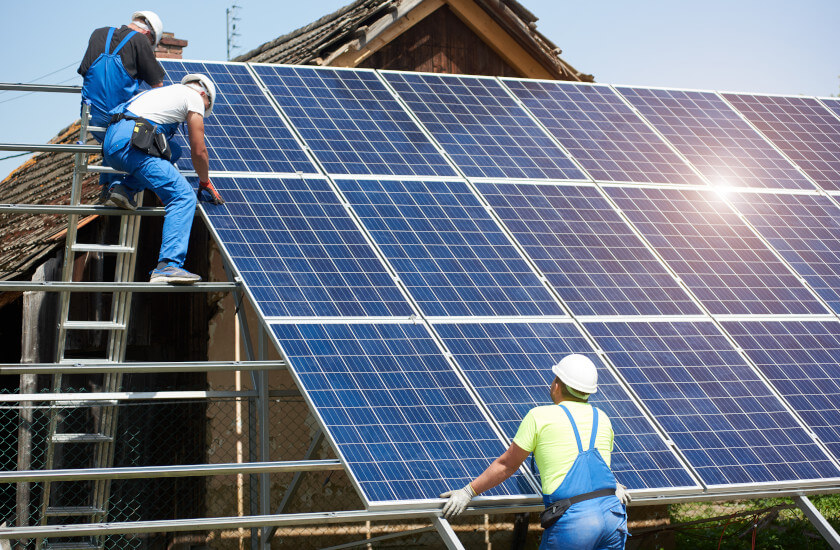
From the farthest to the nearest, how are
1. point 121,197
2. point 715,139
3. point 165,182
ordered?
point 715,139, point 121,197, point 165,182

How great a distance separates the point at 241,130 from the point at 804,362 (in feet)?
18.0

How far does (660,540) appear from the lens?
12.0 metres

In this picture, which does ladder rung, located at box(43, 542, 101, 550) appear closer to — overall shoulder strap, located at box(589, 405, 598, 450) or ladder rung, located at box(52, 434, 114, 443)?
ladder rung, located at box(52, 434, 114, 443)

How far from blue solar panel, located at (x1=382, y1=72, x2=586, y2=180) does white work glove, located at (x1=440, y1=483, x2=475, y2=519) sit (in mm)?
3874

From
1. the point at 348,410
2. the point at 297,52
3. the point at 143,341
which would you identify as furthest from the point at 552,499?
the point at 297,52

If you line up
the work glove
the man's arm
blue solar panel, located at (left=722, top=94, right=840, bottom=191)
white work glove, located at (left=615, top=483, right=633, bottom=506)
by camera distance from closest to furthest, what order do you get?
white work glove, located at (left=615, top=483, right=633, bottom=506)
the man's arm
the work glove
blue solar panel, located at (left=722, top=94, right=840, bottom=191)

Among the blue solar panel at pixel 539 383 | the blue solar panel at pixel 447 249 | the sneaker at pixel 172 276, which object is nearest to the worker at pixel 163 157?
the sneaker at pixel 172 276

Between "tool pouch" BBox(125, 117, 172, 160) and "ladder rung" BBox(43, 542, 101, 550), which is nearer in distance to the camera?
"tool pouch" BBox(125, 117, 172, 160)

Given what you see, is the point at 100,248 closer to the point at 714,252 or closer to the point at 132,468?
the point at 132,468

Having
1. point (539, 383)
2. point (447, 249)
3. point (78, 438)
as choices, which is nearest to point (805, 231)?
point (447, 249)

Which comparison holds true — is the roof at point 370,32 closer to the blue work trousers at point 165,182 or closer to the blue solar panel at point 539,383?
the blue work trousers at point 165,182

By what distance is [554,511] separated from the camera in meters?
6.14

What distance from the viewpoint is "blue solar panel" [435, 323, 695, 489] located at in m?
6.91

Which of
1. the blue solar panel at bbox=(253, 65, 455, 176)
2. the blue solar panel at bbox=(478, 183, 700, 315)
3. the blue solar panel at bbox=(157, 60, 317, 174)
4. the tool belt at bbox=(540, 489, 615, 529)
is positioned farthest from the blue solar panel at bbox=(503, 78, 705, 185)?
the tool belt at bbox=(540, 489, 615, 529)
